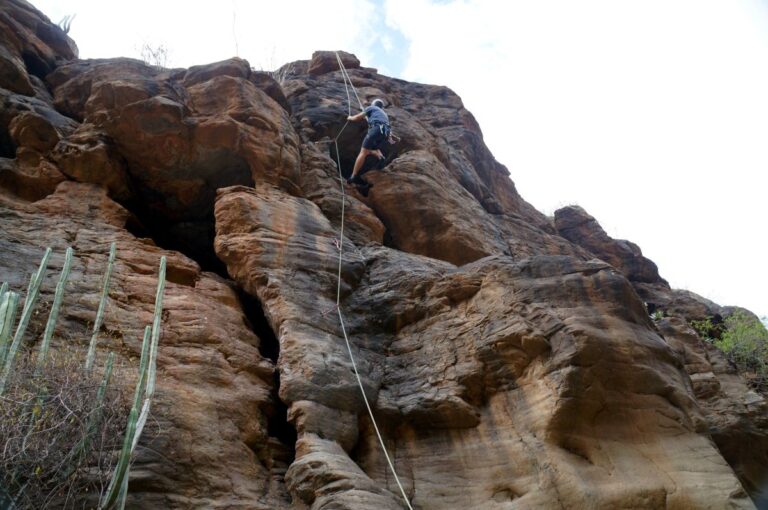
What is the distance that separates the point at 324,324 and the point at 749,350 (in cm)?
1182

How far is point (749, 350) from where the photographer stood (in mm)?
14703

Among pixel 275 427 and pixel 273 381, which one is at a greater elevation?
pixel 273 381

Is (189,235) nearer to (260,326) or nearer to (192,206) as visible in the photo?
(192,206)

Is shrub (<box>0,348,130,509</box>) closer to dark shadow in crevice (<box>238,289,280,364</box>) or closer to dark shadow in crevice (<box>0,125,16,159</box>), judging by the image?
dark shadow in crevice (<box>238,289,280,364</box>)

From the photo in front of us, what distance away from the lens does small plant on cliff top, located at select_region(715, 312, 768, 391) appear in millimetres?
14106

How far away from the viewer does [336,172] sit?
12.5 m

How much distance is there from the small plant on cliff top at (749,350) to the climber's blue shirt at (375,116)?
9.73 m

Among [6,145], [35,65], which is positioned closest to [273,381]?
[6,145]

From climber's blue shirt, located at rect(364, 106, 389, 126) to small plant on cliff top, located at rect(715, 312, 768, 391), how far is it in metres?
9.73

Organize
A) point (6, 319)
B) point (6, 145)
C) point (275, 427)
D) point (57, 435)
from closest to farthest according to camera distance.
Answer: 1. point (57, 435)
2. point (6, 319)
3. point (275, 427)
4. point (6, 145)

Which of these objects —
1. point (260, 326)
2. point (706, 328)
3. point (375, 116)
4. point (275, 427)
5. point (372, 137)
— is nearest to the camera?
point (275, 427)

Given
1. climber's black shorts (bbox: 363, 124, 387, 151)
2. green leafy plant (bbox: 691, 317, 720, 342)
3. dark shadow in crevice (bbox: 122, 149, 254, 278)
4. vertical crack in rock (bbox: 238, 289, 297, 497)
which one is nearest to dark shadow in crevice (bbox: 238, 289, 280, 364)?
vertical crack in rock (bbox: 238, 289, 297, 497)

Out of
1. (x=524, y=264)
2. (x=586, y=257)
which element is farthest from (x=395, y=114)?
(x=524, y=264)

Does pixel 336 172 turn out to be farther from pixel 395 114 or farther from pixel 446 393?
pixel 446 393
